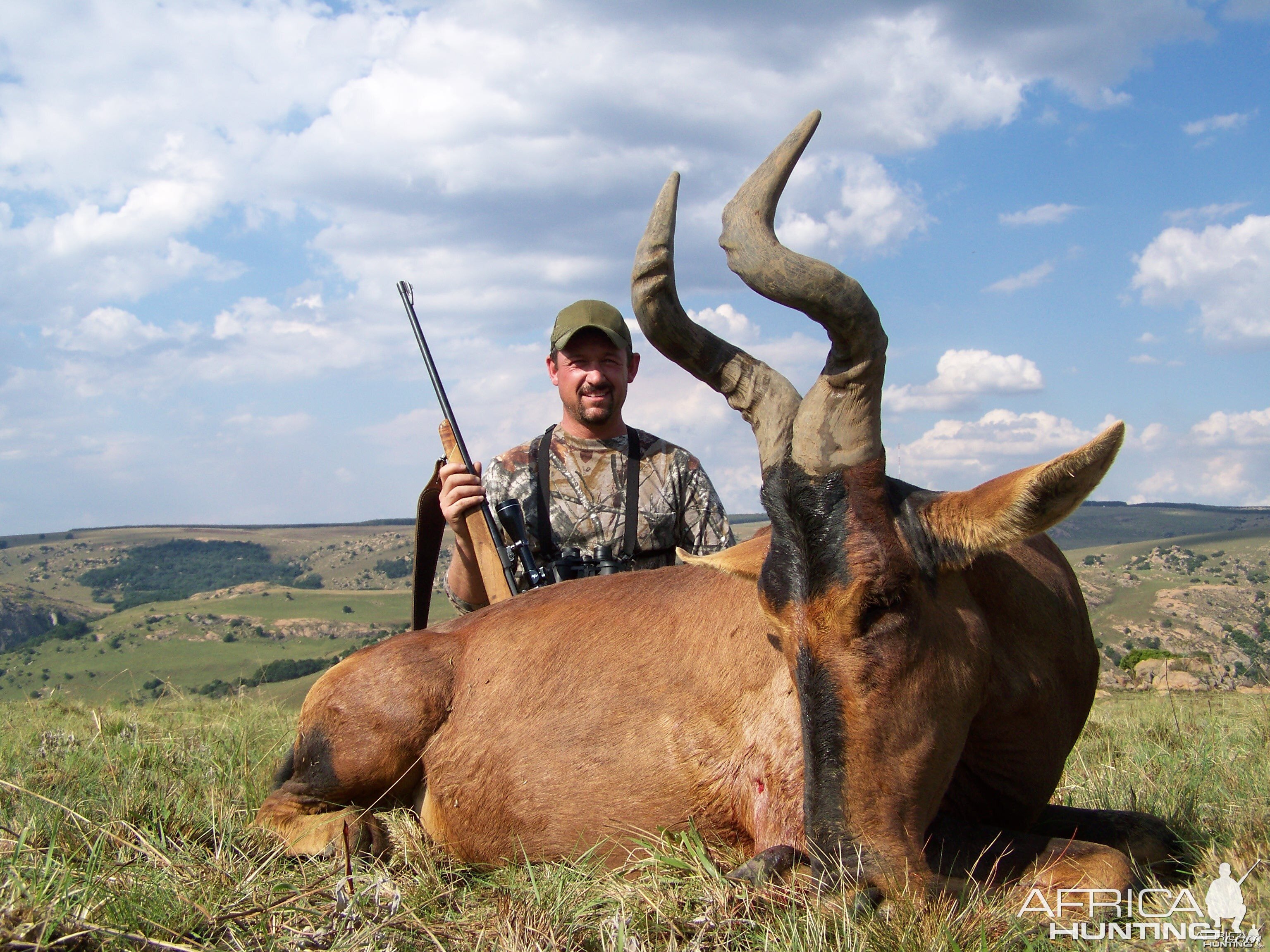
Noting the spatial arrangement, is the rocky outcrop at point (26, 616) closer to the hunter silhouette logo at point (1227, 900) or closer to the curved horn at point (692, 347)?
the curved horn at point (692, 347)

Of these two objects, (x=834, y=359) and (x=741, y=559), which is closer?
(x=834, y=359)

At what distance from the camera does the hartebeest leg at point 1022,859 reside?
366cm

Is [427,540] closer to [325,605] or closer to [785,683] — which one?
[785,683]

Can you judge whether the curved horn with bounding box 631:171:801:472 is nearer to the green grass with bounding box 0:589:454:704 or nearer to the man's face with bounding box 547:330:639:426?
the man's face with bounding box 547:330:639:426

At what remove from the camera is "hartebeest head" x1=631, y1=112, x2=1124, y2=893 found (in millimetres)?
3535

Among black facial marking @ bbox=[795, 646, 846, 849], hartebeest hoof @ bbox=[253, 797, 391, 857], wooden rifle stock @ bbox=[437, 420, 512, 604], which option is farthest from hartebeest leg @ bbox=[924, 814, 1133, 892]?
wooden rifle stock @ bbox=[437, 420, 512, 604]

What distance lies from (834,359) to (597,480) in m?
3.75

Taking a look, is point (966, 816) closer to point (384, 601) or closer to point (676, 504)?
point (676, 504)

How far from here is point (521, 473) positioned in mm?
7562

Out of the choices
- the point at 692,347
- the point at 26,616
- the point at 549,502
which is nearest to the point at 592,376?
the point at 549,502

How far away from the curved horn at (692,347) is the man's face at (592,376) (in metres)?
3.06

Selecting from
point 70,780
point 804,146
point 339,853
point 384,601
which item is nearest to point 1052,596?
point 804,146

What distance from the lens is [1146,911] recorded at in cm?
364

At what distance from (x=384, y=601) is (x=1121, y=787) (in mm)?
109361
